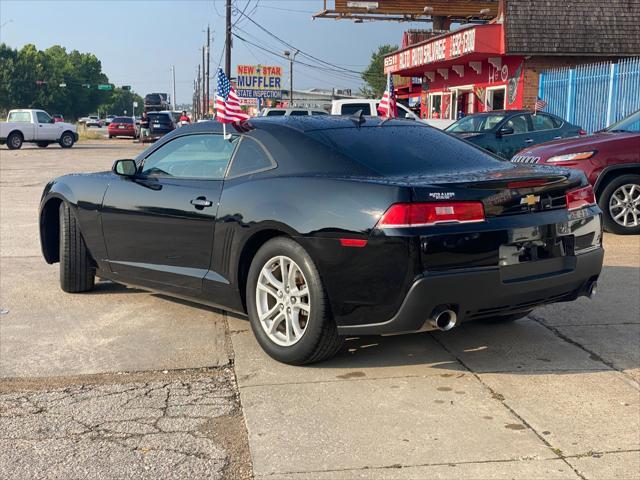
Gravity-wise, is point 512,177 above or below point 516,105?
below

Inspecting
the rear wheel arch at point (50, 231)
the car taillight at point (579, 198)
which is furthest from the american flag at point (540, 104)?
the car taillight at point (579, 198)

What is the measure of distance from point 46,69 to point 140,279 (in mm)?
116751

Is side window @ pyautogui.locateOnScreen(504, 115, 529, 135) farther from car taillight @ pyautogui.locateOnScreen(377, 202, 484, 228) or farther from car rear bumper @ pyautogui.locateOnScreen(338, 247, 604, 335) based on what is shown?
car taillight @ pyautogui.locateOnScreen(377, 202, 484, 228)

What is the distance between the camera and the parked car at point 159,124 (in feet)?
137

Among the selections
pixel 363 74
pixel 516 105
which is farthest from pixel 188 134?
pixel 363 74

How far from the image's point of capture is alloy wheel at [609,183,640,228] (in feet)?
30.4

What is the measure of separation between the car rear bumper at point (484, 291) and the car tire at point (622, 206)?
4.94 meters

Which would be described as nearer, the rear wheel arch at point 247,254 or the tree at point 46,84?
the rear wheel arch at point 247,254

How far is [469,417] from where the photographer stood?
151 inches

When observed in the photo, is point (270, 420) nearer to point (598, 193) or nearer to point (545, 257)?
point (545, 257)

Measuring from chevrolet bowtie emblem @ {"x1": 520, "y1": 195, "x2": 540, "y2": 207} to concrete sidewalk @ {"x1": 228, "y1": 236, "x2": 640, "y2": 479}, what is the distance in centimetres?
100

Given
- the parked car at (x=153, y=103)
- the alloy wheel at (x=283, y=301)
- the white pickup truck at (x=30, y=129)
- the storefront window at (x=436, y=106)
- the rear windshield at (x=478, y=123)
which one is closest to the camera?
the alloy wheel at (x=283, y=301)

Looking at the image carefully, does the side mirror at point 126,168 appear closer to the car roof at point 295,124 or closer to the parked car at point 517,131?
the car roof at point 295,124

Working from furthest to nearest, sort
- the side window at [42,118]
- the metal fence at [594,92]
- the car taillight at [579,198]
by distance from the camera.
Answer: the side window at [42,118]
the metal fence at [594,92]
the car taillight at [579,198]
